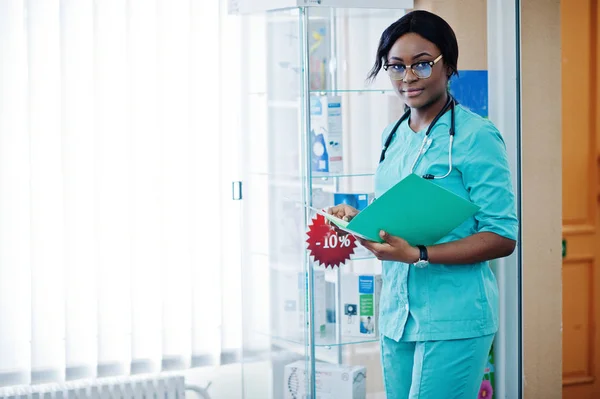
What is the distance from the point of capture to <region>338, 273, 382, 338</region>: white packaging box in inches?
128

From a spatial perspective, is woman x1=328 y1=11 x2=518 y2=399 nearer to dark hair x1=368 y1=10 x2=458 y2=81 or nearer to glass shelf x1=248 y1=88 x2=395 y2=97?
dark hair x1=368 y1=10 x2=458 y2=81

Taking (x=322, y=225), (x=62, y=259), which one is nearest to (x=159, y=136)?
(x=62, y=259)

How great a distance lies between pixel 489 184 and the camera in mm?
2072

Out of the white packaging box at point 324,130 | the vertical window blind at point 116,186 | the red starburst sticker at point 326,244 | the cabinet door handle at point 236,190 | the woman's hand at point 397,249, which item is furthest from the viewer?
the cabinet door handle at point 236,190

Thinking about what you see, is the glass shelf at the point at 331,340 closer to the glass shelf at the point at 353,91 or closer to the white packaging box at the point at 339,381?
the white packaging box at the point at 339,381

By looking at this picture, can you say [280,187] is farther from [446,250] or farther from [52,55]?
[446,250]

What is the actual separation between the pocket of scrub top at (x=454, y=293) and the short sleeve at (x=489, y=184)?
0.43ft

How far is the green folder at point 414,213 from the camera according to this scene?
1.96 meters

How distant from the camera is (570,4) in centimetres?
414

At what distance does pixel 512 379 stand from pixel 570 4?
1930 mm

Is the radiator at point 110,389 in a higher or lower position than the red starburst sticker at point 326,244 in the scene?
lower

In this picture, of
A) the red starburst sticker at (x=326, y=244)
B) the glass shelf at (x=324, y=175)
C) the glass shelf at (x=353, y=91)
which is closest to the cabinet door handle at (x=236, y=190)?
the glass shelf at (x=324, y=175)

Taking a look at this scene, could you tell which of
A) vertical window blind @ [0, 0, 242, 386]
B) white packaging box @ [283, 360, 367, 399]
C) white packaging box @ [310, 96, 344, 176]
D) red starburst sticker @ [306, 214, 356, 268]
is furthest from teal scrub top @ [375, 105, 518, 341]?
vertical window blind @ [0, 0, 242, 386]

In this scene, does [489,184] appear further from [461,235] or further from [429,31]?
[429,31]
